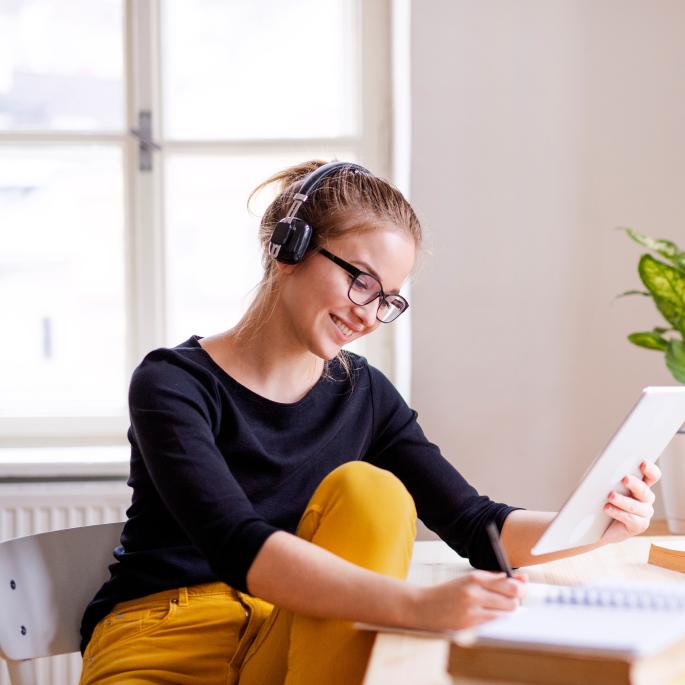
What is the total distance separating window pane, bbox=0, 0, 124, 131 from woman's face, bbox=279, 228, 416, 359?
1.32 metres

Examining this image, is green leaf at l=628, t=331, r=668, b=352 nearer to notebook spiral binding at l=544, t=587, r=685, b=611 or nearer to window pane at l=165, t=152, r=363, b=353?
window pane at l=165, t=152, r=363, b=353

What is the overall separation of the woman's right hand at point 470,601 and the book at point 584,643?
0.02 metres

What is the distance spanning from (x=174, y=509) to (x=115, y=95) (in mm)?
1630

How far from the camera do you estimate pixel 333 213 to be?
122 centimetres

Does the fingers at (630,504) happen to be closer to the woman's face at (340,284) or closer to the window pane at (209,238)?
the woman's face at (340,284)

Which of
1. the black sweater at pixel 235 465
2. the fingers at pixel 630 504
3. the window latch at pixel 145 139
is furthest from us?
the window latch at pixel 145 139

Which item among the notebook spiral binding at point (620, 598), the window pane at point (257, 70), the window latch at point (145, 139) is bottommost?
the notebook spiral binding at point (620, 598)

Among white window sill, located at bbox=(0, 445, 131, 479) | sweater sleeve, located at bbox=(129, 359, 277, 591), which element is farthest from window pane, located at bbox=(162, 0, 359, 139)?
sweater sleeve, located at bbox=(129, 359, 277, 591)

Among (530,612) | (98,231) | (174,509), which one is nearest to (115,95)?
(98,231)

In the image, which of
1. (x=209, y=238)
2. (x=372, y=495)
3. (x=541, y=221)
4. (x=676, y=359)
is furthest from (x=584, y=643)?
(x=209, y=238)

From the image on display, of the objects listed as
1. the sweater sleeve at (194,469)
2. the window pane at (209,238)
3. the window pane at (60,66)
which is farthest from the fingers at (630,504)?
the window pane at (60,66)

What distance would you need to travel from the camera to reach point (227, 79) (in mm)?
2346

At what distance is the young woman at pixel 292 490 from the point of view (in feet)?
2.92

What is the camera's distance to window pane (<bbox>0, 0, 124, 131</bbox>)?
2.35 meters
